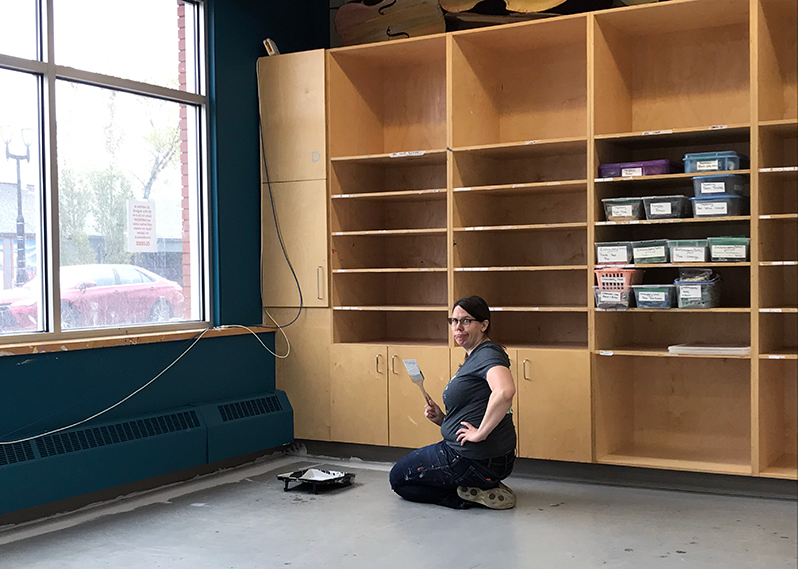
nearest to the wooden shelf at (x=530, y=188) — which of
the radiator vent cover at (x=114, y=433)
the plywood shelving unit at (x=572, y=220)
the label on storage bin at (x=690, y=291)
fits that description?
the plywood shelving unit at (x=572, y=220)

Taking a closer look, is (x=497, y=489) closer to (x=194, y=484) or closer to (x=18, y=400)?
(x=194, y=484)

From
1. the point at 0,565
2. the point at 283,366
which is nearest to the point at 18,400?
the point at 0,565

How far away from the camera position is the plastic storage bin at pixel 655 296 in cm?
472

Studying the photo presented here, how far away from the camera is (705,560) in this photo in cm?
354

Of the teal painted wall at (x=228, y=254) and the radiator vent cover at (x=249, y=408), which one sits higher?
the teal painted wall at (x=228, y=254)

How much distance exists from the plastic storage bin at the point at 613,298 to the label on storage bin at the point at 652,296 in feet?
0.22

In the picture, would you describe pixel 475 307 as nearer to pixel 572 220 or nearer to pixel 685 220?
pixel 685 220

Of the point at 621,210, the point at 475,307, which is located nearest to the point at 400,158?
the point at 621,210

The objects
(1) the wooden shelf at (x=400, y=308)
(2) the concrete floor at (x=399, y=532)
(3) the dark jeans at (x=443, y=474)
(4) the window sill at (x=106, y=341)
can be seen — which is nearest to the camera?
(2) the concrete floor at (x=399, y=532)

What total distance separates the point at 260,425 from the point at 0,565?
2130 mm

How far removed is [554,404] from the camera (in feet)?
16.5

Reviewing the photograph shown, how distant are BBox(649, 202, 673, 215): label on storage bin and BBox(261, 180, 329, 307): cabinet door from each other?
215 cm

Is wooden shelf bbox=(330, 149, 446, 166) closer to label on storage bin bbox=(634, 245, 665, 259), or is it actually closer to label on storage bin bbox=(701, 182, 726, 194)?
label on storage bin bbox=(634, 245, 665, 259)

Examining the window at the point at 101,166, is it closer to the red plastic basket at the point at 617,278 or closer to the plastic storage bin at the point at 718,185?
the red plastic basket at the point at 617,278
